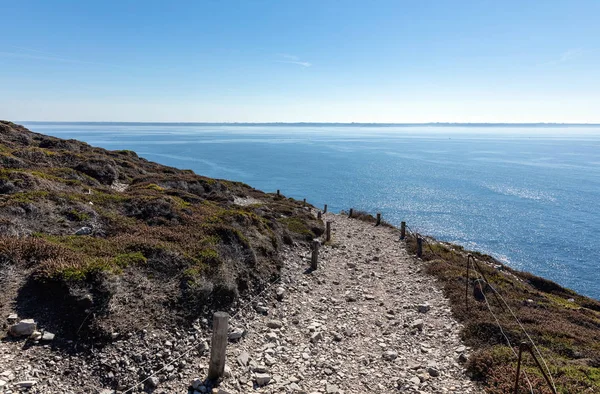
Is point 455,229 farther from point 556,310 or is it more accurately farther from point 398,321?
point 398,321

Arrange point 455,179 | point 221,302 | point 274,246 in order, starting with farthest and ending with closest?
point 455,179
point 274,246
point 221,302

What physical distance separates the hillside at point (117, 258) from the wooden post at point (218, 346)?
2100mm

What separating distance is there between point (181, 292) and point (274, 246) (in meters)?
Result: 8.44

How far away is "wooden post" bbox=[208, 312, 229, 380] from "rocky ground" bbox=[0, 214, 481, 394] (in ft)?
1.08

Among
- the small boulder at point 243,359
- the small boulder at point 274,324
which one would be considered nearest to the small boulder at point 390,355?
the small boulder at point 274,324

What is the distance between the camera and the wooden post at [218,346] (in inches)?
331

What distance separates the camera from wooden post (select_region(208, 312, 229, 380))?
8398mm

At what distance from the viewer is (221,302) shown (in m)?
12.0

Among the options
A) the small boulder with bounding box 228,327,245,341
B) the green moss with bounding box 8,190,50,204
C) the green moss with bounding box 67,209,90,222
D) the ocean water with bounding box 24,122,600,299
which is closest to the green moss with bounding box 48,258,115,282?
the small boulder with bounding box 228,327,245,341

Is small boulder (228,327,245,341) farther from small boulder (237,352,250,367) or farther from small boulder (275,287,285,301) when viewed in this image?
small boulder (275,287,285,301)

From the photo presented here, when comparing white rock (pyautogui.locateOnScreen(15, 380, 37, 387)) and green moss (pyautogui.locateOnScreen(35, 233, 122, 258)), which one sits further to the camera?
green moss (pyautogui.locateOnScreen(35, 233, 122, 258))

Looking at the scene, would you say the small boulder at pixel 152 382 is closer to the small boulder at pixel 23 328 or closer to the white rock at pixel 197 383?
the white rock at pixel 197 383

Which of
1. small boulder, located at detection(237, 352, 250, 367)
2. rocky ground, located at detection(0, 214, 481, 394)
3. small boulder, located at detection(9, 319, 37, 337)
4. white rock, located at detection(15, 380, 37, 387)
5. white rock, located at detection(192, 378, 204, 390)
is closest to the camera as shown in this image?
white rock, located at detection(15, 380, 37, 387)

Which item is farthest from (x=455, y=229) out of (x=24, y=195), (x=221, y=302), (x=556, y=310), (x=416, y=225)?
(x=24, y=195)
